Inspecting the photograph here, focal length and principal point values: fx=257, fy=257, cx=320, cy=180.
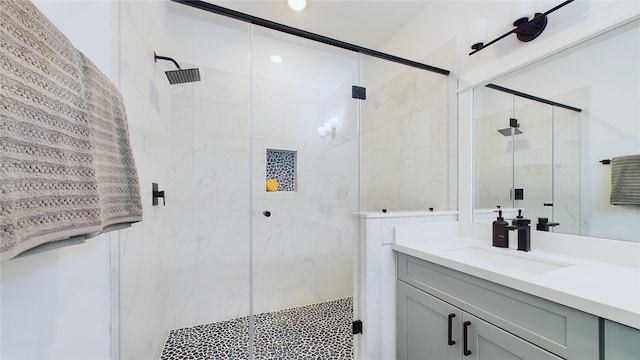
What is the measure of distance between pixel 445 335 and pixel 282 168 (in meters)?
1.64

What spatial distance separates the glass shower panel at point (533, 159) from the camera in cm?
132

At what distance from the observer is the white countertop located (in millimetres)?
712

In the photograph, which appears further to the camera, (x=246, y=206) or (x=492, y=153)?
(x=246, y=206)

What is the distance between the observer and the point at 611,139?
1.09 meters

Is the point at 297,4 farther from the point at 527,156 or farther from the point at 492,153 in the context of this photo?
the point at 527,156

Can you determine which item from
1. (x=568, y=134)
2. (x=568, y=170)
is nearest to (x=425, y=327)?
(x=568, y=170)

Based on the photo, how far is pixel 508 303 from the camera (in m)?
0.95

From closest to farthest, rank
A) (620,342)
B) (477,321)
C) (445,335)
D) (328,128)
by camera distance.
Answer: (620,342)
(477,321)
(445,335)
(328,128)

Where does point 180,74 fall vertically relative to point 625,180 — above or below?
above

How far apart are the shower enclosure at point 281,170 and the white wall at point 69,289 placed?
819 mm

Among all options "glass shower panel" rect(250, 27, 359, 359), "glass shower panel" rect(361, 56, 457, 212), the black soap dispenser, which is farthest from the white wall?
the black soap dispenser

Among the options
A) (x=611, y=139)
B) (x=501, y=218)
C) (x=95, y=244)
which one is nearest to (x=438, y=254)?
(x=501, y=218)

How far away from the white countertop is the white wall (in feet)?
4.61

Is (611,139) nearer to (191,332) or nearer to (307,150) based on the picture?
(307,150)
